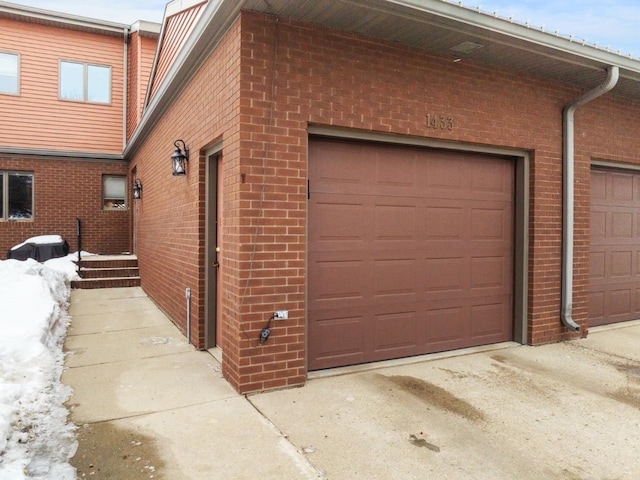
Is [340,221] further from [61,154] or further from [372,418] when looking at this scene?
[61,154]

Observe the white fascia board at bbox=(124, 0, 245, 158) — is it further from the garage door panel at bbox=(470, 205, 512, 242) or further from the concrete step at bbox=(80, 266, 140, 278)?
the concrete step at bbox=(80, 266, 140, 278)

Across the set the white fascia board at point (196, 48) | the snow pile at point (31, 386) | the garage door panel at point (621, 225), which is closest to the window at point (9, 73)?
the white fascia board at point (196, 48)

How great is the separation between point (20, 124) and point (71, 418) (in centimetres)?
1104

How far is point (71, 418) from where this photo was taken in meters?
3.28

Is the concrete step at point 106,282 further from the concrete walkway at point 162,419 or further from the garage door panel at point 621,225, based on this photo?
the garage door panel at point 621,225

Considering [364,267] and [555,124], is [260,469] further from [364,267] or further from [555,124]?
[555,124]

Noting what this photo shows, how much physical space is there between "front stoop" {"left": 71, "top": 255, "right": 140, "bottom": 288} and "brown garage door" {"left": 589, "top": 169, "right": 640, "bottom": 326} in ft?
28.8

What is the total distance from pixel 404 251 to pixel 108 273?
7.57 metres

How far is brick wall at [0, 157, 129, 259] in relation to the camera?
11.5 m

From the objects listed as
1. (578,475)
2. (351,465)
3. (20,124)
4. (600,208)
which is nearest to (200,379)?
(351,465)

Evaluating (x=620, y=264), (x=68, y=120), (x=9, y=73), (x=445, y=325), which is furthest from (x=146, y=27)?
(x=620, y=264)

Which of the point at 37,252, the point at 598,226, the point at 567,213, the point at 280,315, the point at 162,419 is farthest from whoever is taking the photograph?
the point at 37,252

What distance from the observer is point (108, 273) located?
9.86m

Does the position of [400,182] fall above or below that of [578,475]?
above
